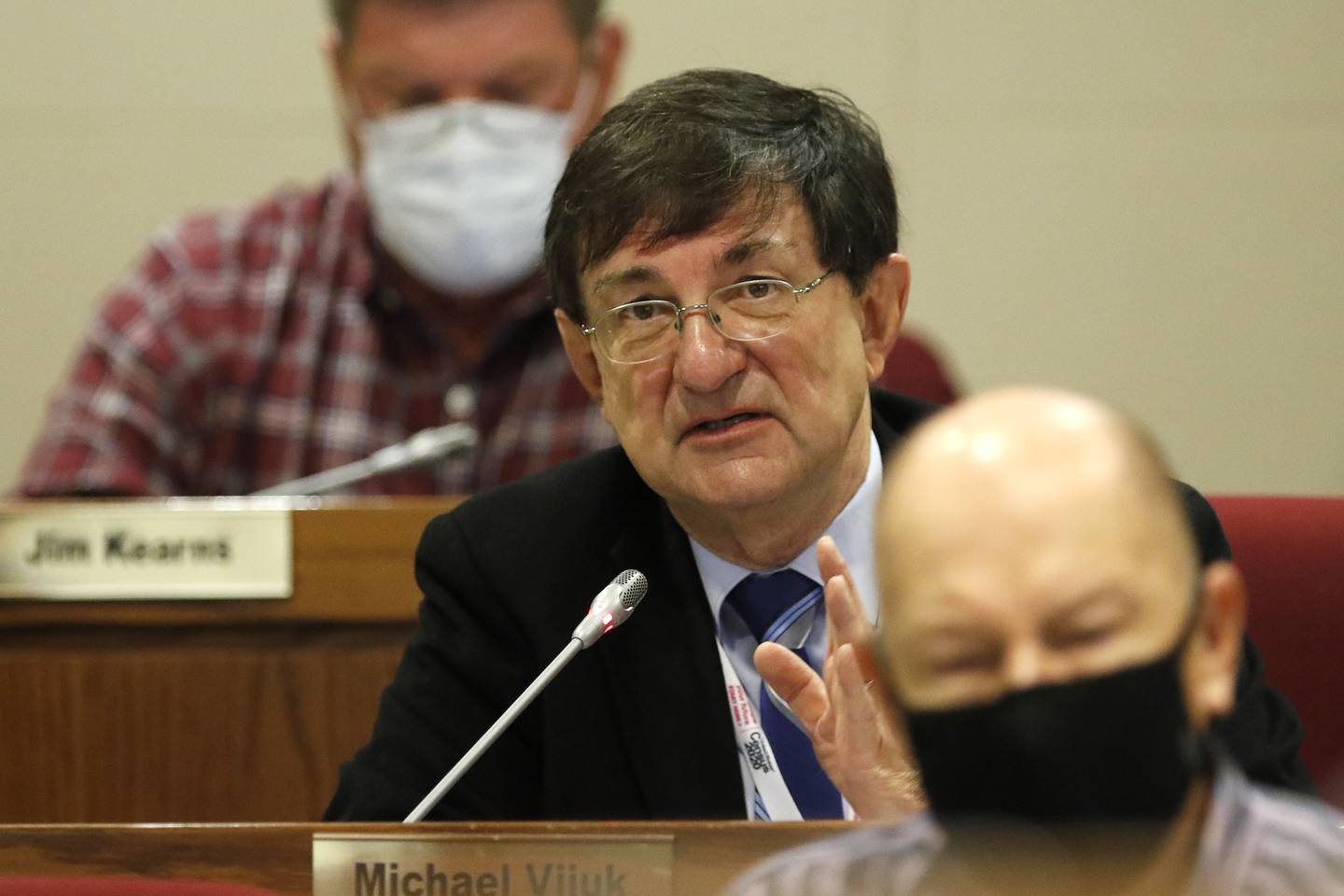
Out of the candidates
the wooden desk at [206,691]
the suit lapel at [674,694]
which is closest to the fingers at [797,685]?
the suit lapel at [674,694]

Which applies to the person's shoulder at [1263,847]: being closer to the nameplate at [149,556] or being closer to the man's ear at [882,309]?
the man's ear at [882,309]

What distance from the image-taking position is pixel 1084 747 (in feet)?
2.14

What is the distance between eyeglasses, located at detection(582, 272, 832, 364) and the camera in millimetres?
1519

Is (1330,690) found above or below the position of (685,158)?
below

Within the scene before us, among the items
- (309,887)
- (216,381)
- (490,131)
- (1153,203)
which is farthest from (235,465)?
(1153,203)

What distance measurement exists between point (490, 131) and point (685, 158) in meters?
1.50

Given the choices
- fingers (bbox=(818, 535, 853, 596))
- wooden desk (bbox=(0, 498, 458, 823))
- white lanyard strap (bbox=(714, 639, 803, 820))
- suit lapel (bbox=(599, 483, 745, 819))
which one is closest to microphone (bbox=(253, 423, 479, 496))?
wooden desk (bbox=(0, 498, 458, 823))

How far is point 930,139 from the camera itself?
387cm

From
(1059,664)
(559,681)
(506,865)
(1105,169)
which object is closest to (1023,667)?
(1059,664)

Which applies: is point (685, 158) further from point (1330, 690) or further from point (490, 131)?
point (490, 131)

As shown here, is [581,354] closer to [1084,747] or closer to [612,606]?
[612,606]

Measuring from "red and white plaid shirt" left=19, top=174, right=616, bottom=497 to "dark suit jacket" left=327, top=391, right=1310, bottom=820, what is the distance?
1.08 m

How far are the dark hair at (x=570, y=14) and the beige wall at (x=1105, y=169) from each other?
2.70ft

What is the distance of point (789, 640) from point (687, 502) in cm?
17
